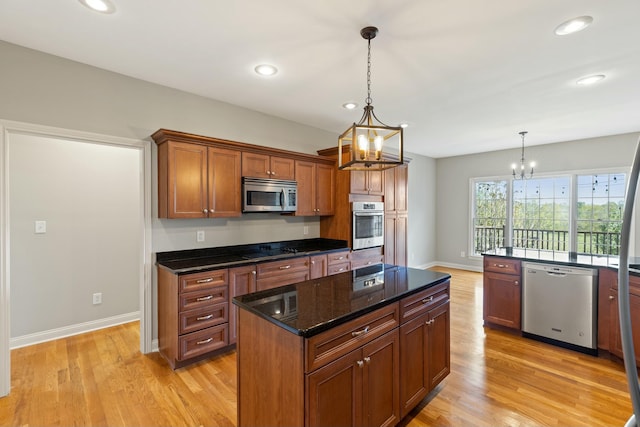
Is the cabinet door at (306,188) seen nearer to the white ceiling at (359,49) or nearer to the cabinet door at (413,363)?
the white ceiling at (359,49)

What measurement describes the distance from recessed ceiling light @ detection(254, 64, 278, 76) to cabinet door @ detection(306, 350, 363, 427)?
2462 millimetres

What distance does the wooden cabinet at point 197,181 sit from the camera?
118 inches

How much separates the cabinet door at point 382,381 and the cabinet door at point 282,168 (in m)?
2.45

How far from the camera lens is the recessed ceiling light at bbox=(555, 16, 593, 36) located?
6.91ft

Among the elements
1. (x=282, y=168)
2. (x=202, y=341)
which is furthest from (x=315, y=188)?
(x=202, y=341)

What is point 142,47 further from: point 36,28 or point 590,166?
point 590,166

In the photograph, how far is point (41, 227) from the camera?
3408 millimetres

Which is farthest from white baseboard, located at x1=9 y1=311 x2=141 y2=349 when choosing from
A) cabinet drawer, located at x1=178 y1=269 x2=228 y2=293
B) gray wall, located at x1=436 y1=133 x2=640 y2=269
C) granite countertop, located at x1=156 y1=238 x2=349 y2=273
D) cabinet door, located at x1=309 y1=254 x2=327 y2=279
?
gray wall, located at x1=436 y1=133 x2=640 y2=269

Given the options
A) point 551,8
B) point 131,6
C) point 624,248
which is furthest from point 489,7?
point 131,6

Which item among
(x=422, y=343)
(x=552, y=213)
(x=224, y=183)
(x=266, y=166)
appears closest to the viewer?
(x=422, y=343)

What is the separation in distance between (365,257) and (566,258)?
2311 millimetres

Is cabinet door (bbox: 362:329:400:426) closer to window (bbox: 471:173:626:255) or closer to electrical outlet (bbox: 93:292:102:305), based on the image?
electrical outlet (bbox: 93:292:102:305)

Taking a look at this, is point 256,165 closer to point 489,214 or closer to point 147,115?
point 147,115

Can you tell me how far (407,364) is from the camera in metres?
2.02
